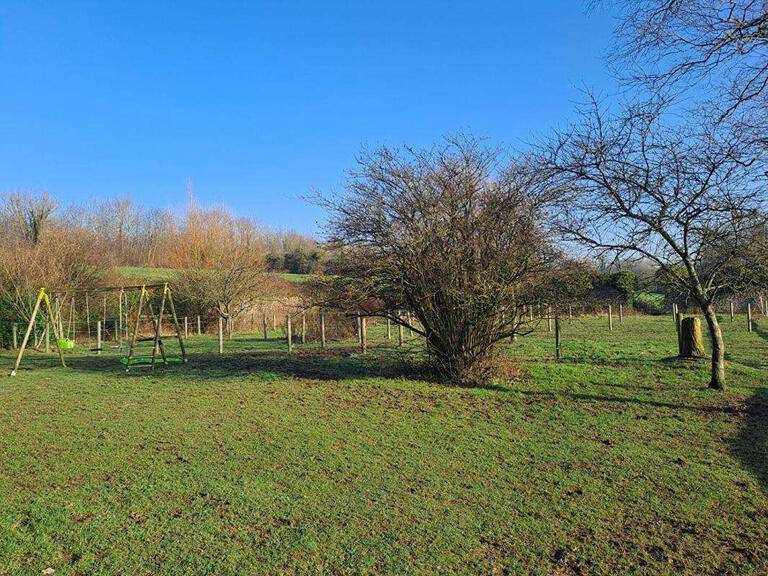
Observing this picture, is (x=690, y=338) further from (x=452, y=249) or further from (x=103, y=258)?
(x=103, y=258)

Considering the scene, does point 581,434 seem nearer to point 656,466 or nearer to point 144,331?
point 656,466

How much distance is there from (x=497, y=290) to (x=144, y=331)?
2235 cm

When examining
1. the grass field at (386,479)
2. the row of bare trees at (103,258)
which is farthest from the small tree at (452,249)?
the row of bare trees at (103,258)

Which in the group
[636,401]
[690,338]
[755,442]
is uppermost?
[690,338]

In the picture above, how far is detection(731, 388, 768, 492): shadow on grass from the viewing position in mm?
5598

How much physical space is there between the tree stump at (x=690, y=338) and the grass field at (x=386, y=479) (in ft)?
9.45

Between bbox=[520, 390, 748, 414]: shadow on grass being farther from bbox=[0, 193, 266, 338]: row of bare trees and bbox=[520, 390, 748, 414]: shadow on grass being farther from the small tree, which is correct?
bbox=[0, 193, 266, 338]: row of bare trees

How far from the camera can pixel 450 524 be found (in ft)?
13.0

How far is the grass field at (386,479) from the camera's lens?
3484 mm

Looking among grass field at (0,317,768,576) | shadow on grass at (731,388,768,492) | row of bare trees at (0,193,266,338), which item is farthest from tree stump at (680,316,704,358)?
row of bare trees at (0,193,266,338)

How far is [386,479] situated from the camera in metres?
4.97

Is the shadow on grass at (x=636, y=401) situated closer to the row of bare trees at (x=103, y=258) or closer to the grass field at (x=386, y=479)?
the grass field at (x=386, y=479)

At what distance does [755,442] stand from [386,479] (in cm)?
481

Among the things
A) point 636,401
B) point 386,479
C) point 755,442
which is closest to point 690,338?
point 636,401
